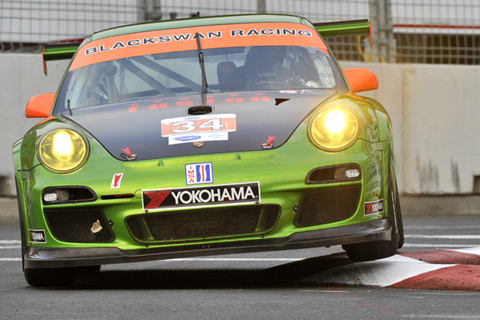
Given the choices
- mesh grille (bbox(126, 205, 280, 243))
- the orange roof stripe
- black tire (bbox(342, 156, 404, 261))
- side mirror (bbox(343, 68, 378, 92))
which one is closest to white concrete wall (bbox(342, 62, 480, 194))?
the orange roof stripe

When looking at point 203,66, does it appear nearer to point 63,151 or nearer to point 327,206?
point 63,151

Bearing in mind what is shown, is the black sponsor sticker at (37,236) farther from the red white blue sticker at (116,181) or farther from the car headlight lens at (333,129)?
the car headlight lens at (333,129)

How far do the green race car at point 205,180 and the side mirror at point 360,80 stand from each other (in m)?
0.44

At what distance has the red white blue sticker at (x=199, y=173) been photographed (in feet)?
13.6

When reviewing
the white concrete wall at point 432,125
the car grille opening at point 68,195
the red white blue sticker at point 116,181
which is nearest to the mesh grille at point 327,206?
the red white blue sticker at point 116,181

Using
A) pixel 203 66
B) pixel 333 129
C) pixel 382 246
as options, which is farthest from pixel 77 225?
pixel 382 246

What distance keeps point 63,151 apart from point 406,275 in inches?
64.3

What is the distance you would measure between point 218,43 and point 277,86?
1.77ft

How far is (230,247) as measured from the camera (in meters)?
4.22

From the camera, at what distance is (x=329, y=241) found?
4242mm

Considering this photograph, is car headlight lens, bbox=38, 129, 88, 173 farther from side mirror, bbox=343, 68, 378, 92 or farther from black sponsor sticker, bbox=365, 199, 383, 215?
side mirror, bbox=343, 68, 378, 92

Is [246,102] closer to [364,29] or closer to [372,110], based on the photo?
[372,110]

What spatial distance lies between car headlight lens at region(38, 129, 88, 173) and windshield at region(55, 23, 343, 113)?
0.68 metres

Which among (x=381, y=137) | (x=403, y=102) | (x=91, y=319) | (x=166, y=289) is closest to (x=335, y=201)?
(x=381, y=137)
